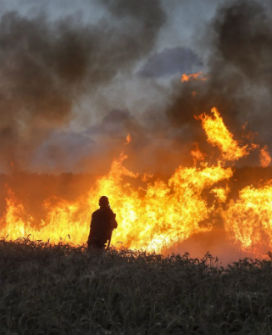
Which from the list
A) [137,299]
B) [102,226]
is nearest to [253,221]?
[102,226]

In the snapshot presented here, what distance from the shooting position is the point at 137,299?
5523mm

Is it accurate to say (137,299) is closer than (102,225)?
Yes

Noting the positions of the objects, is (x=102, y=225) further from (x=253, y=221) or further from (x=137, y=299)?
(x=253, y=221)

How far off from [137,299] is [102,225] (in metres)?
5.50

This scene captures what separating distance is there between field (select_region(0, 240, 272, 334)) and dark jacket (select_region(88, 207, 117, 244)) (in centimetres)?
326

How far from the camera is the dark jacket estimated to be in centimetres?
1094

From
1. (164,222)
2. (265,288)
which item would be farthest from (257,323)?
(164,222)

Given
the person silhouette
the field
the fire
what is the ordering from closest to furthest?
the field, the person silhouette, the fire

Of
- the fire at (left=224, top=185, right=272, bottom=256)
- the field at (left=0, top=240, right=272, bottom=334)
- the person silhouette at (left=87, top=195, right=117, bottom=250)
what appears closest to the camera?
the field at (left=0, top=240, right=272, bottom=334)

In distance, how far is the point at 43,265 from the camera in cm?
794

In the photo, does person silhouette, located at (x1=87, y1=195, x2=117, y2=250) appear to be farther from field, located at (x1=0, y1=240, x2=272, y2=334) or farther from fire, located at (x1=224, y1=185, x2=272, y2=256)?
fire, located at (x1=224, y1=185, x2=272, y2=256)

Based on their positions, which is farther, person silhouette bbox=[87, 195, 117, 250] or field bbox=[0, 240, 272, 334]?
person silhouette bbox=[87, 195, 117, 250]

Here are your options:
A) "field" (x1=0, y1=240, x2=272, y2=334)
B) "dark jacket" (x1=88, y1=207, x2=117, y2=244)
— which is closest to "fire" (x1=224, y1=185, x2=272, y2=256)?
"dark jacket" (x1=88, y1=207, x2=117, y2=244)

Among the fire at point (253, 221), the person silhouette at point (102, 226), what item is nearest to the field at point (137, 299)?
the person silhouette at point (102, 226)
